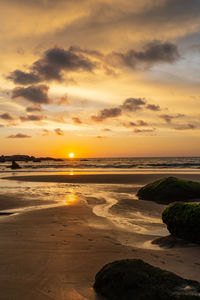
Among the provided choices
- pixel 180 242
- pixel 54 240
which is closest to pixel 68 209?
pixel 54 240

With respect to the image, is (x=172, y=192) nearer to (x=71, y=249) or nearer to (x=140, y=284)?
(x=71, y=249)

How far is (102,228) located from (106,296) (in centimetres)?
388

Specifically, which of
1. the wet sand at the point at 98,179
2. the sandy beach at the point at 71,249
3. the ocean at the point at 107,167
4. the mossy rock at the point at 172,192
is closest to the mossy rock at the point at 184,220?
the sandy beach at the point at 71,249

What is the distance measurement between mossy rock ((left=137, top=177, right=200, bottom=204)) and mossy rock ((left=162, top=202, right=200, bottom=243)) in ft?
21.0

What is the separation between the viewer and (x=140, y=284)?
3387 mm

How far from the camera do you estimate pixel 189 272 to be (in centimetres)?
433

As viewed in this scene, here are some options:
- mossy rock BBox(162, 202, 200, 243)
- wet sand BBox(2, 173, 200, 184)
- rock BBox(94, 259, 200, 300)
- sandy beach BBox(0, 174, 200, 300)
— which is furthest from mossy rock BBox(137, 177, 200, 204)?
rock BBox(94, 259, 200, 300)

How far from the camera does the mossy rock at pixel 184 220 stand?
579cm

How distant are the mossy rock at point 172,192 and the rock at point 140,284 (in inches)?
365

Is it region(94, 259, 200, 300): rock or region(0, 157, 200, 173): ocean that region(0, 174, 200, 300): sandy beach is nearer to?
region(94, 259, 200, 300): rock

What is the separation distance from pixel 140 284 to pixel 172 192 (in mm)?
10222

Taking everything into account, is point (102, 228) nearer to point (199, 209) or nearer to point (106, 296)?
point (199, 209)

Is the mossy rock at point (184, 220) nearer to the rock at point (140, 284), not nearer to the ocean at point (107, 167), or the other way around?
the rock at point (140, 284)

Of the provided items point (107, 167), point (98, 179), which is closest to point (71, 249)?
point (98, 179)
